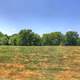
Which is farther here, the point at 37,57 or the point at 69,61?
the point at 37,57

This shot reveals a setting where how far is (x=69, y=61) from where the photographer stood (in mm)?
12641

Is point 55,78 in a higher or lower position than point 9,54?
lower

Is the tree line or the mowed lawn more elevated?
the tree line

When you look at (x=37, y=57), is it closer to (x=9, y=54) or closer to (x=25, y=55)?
(x=25, y=55)

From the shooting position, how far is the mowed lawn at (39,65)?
968 cm

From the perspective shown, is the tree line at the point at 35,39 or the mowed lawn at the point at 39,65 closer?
the mowed lawn at the point at 39,65

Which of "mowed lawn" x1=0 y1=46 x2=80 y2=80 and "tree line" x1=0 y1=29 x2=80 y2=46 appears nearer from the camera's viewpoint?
"mowed lawn" x1=0 y1=46 x2=80 y2=80

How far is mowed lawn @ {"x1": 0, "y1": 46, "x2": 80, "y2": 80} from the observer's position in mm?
9680

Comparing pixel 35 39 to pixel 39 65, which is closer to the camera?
pixel 39 65

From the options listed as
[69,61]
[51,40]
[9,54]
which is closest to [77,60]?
[69,61]

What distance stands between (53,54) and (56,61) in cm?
181

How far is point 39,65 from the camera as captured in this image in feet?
38.2

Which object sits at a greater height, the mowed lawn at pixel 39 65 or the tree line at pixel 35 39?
the tree line at pixel 35 39

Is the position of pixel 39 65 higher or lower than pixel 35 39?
lower
